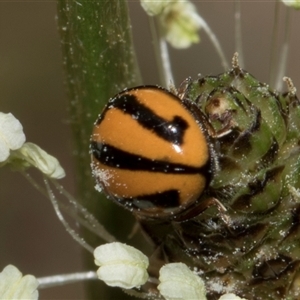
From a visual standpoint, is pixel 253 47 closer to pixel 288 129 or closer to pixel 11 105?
pixel 11 105

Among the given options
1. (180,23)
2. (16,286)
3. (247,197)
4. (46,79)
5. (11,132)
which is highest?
(180,23)

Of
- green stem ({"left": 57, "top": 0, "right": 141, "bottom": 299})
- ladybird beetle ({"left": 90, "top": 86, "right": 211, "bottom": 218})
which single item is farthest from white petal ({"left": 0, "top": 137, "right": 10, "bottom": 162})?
green stem ({"left": 57, "top": 0, "right": 141, "bottom": 299})

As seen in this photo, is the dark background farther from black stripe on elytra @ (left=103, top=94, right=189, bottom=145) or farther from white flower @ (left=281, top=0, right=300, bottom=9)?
black stripe on elytra @ (left=103, top=94, right=189, bottom=145)

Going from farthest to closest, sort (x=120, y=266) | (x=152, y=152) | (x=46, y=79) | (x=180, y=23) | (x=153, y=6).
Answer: (x=46, y=79)
(x=180, y=23)
(x=153, y=6)
(x=120, y=266)
(x=152, y=152)

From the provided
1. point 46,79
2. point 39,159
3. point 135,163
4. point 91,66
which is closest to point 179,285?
point 135,163

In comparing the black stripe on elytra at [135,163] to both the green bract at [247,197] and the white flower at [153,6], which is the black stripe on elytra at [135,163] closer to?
the green bract at [247,197]

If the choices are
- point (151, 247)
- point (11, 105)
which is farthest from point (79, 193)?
point (11, 105)

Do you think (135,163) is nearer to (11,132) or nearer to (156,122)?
(156,122)
